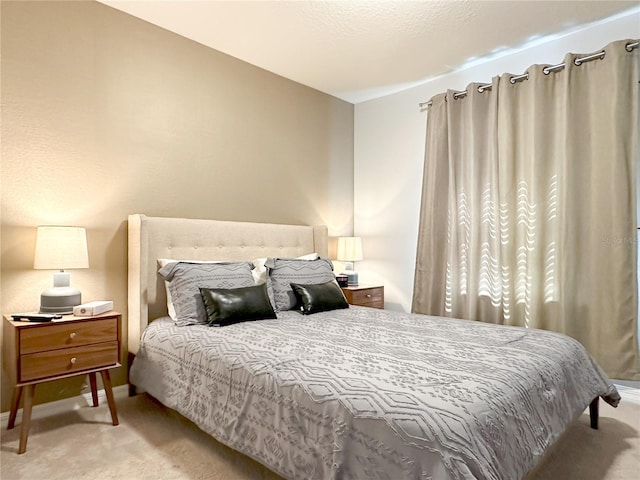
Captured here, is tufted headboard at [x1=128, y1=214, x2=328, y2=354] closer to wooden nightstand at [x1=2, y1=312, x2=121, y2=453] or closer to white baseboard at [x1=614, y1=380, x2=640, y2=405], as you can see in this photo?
wooden nightstand at [x1=2, y1=312, x2=121, y2=453]

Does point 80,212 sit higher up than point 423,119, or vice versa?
point 423,119

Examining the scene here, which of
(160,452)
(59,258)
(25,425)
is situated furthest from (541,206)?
(25,425)

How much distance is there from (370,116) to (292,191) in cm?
138

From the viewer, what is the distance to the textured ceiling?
2789mm

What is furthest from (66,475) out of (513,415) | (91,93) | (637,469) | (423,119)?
(423,119)

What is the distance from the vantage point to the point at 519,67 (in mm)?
3445

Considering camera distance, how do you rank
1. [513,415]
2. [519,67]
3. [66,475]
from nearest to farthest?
[513,415]
[66,475]
[519,67]

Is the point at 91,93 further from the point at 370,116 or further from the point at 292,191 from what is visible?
the point at 370,116

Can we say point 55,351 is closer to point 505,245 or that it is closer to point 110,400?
point 110,400

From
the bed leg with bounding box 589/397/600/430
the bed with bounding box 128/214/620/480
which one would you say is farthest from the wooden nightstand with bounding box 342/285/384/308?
the bed leg with bounding box 589/397/600/430

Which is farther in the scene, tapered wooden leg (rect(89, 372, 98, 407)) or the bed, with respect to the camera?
tapered wooden leg (rect(89, 372, 98, 407))

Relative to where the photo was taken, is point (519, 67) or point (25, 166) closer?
point (25, 166)

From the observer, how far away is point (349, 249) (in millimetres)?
4195

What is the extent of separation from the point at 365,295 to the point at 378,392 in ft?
8.26
